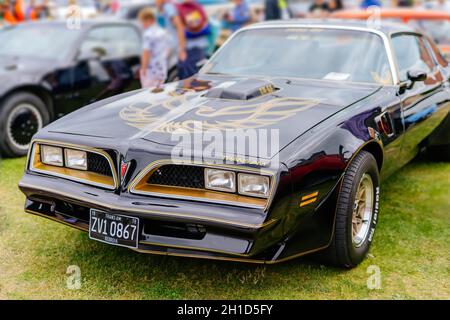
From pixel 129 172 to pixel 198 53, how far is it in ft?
14.7

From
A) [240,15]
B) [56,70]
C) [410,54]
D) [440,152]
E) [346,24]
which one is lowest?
[440,152]

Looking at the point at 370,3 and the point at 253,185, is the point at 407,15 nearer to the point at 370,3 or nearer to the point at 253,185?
the point at 370,3

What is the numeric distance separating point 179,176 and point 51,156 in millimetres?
896

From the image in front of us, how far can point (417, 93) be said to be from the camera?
4203mm

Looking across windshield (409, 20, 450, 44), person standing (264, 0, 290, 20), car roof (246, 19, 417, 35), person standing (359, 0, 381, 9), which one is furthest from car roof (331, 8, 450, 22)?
car roof (246, 19, 417, 35)

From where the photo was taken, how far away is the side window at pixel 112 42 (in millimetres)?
6449

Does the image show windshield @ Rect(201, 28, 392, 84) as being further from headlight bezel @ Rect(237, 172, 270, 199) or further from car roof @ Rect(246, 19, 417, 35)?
headlight bezel @ Rect(237, 172, 270, 199)

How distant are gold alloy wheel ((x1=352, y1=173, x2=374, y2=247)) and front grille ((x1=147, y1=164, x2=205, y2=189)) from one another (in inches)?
40.9

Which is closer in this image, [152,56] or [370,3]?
[152,56]

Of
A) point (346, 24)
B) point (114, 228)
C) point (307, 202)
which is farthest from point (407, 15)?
point (114, 228)

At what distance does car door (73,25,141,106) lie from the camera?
20.1 feet

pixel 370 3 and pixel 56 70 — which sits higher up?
→ pixel 370 3

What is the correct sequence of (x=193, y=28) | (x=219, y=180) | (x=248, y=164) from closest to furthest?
(x=248, y=164) < (x=219, y=180) < (x=193, y=28)

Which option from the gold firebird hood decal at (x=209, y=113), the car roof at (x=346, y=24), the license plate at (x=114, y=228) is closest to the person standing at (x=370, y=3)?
the car roof at (x=346, y=24)
